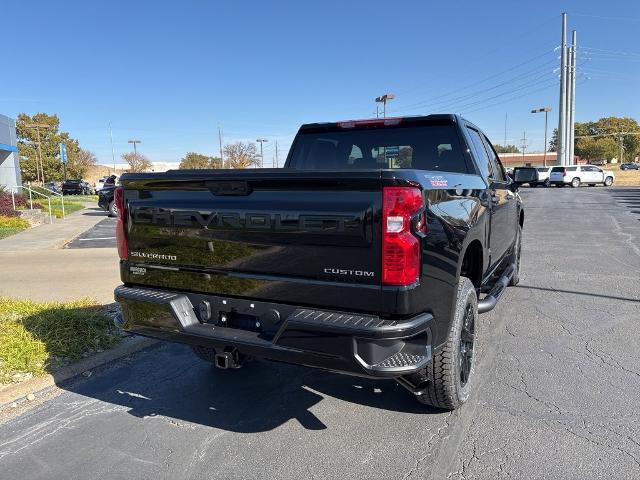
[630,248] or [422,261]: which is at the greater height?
[422,261]

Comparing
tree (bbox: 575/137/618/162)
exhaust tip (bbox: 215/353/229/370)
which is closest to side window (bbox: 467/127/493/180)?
exhaust tip (bbox: 215/353/229/370)

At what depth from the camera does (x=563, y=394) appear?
12.3 ft

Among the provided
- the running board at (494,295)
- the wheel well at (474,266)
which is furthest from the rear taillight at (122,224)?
the running board at (494,295)

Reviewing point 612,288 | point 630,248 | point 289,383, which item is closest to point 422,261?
point 289,383

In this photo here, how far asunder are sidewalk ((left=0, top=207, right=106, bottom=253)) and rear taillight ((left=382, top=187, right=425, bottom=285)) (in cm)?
1098

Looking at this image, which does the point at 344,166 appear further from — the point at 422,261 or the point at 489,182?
the point at 422,261

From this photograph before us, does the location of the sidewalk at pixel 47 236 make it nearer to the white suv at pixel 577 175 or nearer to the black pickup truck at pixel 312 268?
the black pickup truck at pixel 312 268

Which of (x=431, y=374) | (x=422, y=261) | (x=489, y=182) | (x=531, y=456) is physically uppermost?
(x=489, y=182)

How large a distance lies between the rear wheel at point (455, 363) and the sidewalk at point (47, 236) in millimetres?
10706

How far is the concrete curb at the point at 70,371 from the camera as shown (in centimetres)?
393

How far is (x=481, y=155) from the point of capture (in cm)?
484

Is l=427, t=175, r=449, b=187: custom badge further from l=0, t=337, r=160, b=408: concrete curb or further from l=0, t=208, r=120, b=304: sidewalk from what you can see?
l=0, t=208, r=120, b=304: sidewalk

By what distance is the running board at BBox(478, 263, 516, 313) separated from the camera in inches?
158

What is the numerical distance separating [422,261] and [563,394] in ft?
6.41
